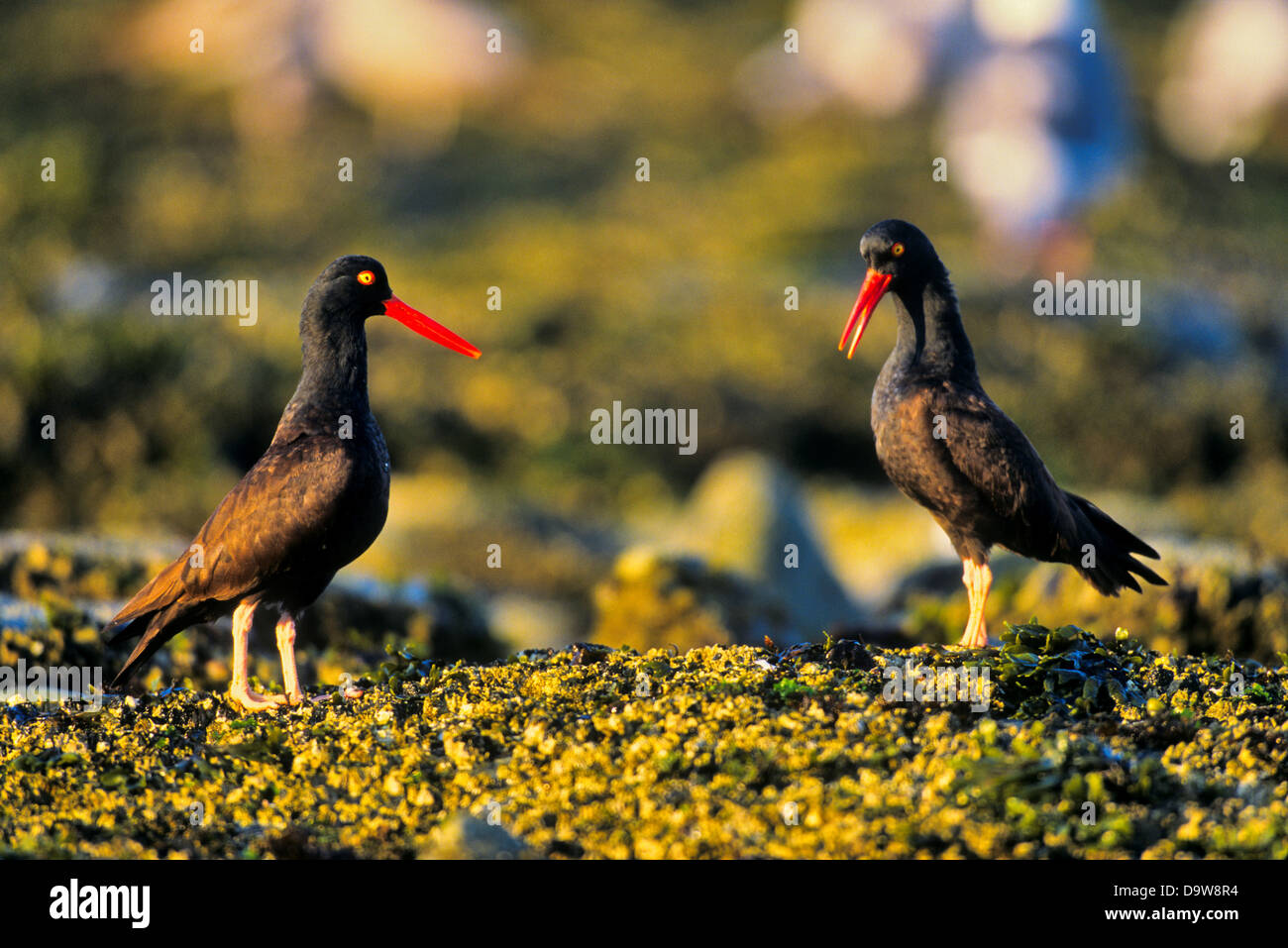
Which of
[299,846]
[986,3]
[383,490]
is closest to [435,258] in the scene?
[986,3]

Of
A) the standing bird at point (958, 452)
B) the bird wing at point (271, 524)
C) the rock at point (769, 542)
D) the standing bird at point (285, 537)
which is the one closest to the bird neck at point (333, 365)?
the standing bird at point (285, 537)

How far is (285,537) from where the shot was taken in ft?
23.7

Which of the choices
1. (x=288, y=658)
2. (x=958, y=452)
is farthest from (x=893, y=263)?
(x=288, y=658)

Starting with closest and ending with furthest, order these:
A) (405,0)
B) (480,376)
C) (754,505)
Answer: (754,505) → (480,376) → (405,0)

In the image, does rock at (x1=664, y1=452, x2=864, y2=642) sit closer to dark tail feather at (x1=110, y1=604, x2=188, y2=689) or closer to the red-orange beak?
the red-orange beak

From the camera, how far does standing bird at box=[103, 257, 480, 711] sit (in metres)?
7.24

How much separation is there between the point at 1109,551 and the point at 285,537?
5037mm

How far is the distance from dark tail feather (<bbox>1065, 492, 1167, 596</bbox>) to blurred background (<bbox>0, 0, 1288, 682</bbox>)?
6.93 feet

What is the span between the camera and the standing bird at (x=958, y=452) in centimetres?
807

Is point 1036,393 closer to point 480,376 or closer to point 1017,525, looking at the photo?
point 480,376

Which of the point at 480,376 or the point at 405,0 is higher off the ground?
the point at 405,0

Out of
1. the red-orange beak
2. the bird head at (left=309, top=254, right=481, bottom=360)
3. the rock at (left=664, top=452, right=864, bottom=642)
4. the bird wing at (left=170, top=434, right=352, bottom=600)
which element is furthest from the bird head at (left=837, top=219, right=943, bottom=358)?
the rock at (left=664, top=452, right=864, bottom=642)

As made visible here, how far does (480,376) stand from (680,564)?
1129 centimetres

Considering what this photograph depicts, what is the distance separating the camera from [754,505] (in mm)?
15398
